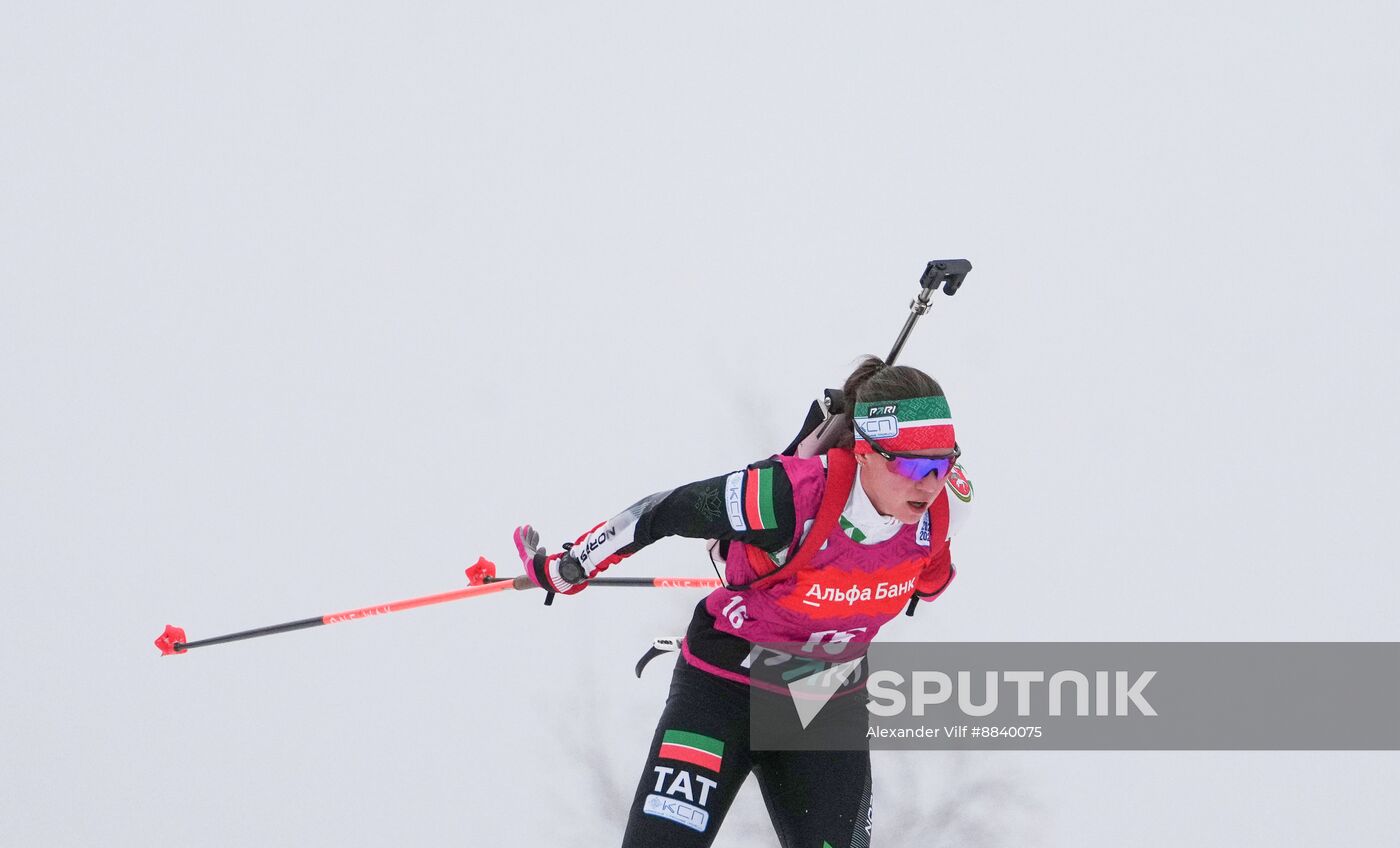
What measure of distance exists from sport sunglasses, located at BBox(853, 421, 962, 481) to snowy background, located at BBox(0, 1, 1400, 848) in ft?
10.5

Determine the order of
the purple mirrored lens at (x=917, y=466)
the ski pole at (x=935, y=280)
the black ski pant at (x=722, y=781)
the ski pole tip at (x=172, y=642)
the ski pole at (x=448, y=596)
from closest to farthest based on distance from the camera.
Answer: the purple mirrored lens at (x=917, y=466), the black ski pant at (x=722, y=781), the ski pole at (x=935, y=280), the ski pole at (x=448, y=596), the ski pole tip at (x=172, y=642)

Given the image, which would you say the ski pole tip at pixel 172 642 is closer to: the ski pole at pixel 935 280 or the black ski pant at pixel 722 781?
the black ski pant at pixel 722 781

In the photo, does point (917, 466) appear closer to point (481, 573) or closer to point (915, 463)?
point (915, 463)

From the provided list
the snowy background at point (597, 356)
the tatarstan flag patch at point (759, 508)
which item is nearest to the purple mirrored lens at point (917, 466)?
the tatarstan flag patch at point (759, 508)

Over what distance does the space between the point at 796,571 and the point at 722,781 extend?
46 cm

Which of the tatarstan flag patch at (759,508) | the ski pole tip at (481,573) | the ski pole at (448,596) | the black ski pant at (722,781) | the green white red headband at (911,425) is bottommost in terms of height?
the black ski pant at (722,781)

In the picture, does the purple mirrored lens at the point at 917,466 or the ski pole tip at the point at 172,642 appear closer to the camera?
the purple mirrored lens at the point at 917,466

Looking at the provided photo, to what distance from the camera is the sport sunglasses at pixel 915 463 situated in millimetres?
2633

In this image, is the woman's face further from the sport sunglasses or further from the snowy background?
the snowy background

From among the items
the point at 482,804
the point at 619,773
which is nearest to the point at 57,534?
the point at 482,804

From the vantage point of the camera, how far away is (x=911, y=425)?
2.64 metres

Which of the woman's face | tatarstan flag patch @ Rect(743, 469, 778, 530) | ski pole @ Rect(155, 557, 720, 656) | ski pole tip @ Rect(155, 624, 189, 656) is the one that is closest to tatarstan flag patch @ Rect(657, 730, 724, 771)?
tatarstan flag patch @ Rect(743, 469, 778, 530)

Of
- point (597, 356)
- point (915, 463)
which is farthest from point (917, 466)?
point (597, 356)

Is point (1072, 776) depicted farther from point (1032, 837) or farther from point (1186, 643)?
point (1186, 643)
